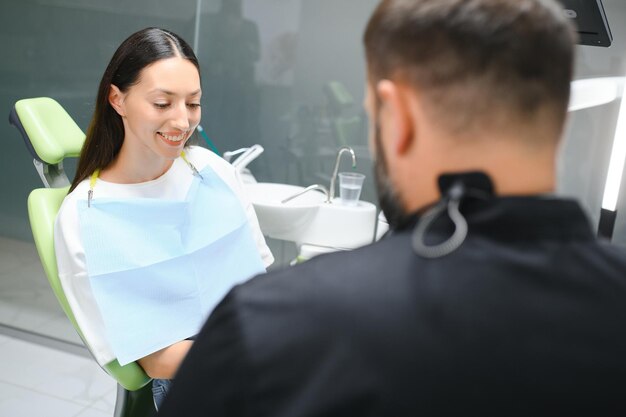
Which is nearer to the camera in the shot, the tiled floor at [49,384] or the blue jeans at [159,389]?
the blue jeans at [159,389]

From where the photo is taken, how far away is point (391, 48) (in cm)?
61

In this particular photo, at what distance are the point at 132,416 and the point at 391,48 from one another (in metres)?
1.28

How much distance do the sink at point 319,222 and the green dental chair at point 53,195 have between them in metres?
0.72

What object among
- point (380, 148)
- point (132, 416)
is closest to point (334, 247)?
point (132, 416)

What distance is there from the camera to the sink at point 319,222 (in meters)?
2.26

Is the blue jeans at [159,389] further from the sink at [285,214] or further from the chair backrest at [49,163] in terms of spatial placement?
the sink at [285,214]

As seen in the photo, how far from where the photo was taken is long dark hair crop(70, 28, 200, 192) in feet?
5.18

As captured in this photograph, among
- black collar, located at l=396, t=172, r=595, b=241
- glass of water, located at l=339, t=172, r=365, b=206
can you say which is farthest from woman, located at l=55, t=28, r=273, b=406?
black collar, located at l=396, t=172, r=595, b=241

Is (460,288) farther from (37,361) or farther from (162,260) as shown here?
(37,361)

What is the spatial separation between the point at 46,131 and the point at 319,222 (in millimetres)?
957

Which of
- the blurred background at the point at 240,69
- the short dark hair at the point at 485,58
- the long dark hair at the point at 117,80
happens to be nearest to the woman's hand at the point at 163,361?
the long dark hair at the point at 117,80

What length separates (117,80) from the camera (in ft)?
5.24

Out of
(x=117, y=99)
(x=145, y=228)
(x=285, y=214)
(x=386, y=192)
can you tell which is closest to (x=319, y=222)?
(x=285, y=214)

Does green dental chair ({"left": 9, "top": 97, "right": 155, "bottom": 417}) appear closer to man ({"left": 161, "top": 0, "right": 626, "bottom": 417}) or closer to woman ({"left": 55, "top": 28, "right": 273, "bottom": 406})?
woman ({"left": 55, "top": 28, "right": 273, "bottom": 406})
